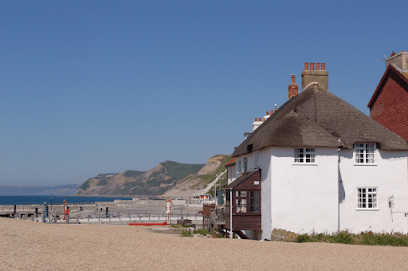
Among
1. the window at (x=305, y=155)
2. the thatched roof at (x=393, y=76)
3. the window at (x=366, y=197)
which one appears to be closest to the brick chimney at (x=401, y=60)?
the thatched roof at (x=393, y=76)

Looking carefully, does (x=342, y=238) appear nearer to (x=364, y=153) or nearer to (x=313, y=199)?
(x=313, y=199)

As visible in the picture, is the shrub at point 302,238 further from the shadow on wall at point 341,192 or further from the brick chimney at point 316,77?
the brick chimney at point 316,77

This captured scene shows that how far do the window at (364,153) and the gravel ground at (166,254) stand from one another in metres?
7.65

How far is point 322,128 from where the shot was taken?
2588 centimetres

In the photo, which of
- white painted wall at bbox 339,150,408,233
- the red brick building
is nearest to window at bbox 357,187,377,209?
white painted wall at bbox 339,150,408,233

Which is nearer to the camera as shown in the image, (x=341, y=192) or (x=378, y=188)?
(x=341, y=192)

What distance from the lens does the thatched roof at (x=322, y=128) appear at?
82.5ft

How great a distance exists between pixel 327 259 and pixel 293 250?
2368mm

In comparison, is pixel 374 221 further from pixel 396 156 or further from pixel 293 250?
pixel 293 250

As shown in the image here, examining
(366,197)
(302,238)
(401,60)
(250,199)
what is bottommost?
(302,238)

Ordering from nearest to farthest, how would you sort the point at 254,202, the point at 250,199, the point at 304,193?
the point at 304,193 → the point at 254,202 → the point at 250,199

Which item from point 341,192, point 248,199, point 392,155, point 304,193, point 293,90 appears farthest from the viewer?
point 293,90

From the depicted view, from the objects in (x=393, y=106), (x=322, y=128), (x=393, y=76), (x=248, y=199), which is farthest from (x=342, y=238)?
(x=393, y=76)

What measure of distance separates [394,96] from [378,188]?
873 centimetres
